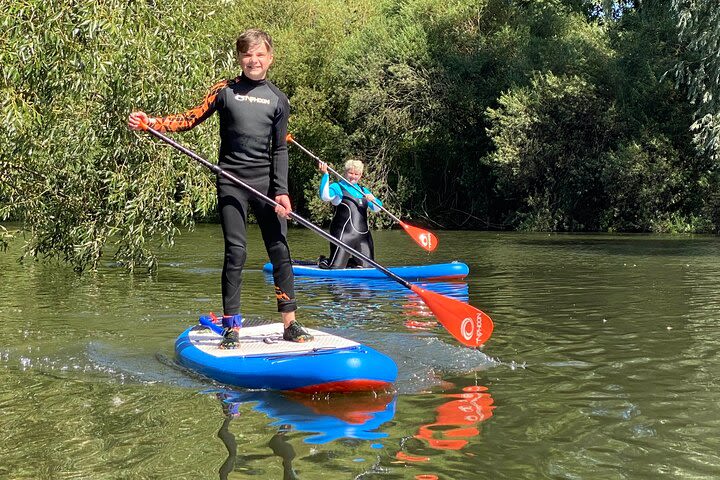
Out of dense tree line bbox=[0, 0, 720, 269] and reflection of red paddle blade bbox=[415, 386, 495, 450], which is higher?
dense tree line bbox=[0, 0, 720, 269]

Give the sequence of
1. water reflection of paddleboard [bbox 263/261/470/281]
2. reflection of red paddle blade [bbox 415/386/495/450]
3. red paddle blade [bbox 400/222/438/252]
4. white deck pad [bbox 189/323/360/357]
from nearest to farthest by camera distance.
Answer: reflection of red paddle blade [bbox 415/386/495/450], white deck pad [bbox 189/323/360/357], water reflection of paddleboard [bbox 263/261/470/281], red paddle blade [bbox 400/222/438/252]

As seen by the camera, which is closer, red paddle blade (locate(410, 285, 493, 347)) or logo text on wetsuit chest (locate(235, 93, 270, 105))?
logo text on wetsuit chest (locate(235, 93, 270, 105))

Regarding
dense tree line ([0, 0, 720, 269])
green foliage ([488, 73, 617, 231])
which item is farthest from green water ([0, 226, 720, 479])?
green foliage ([488, 73, 617, 231])

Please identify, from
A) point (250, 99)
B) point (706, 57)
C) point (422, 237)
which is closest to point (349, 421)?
point (250, 99)

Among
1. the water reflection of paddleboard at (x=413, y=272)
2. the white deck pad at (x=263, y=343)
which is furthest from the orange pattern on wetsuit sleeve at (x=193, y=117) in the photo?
the water reflection of paddleboard at (x=413, y=272)

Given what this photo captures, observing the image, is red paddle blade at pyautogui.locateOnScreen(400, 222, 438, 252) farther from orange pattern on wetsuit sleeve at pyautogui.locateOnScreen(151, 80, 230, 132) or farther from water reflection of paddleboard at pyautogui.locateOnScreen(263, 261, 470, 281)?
orange pattern on wetsuit sleeve at pyautogui.locateOnScreen(151, 80, 230, 132)

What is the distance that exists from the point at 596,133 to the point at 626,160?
2185mm

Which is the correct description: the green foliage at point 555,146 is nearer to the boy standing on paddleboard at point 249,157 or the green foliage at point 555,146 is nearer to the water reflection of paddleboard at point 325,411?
the boy standing on paddleboard at point 249,157

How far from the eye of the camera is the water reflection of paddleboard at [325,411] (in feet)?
17.3

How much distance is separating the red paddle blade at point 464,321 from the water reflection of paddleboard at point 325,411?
116cm

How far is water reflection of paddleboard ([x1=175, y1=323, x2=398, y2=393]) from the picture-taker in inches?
239

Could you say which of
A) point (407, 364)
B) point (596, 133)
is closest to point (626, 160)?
point (596, 133)

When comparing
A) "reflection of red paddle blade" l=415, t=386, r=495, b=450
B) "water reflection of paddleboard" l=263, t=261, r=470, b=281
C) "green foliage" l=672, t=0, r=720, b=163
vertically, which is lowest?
"water reflection of paddleboard" l=263, t=261, r=470, b=281

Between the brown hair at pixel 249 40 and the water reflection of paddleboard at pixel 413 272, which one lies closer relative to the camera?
the brown hair at pixel 249 40
